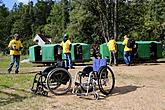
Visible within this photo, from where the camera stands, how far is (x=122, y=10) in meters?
46.3

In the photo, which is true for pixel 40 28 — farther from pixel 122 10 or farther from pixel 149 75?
pixel 149 75

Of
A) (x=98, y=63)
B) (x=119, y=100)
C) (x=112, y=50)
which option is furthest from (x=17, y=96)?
(x=112, y=50)

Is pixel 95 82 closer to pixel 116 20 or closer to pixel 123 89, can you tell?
pixel 123 89

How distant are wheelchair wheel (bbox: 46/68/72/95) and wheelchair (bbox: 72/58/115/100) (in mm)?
277

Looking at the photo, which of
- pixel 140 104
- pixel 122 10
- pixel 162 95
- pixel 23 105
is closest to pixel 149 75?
pixel 162 95

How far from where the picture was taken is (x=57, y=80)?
12.2m

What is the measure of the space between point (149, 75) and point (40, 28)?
11351 centimetres

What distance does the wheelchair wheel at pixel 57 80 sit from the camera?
39.6 ft

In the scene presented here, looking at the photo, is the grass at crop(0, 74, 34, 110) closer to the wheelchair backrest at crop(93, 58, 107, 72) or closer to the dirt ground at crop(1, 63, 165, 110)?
the dirt ground at crop(1, 63, 165, 110)

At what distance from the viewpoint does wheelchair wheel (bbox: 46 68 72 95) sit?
1208 cm

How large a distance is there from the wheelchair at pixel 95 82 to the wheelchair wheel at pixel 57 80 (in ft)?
0.91

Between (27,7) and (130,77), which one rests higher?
(27,7)

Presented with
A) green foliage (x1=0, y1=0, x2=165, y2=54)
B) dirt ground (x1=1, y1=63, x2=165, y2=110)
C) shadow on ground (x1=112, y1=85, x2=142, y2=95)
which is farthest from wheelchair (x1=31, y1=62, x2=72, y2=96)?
green foliage (x1=0, y1=0, x2=165, y2=54)

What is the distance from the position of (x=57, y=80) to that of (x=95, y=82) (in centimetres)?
109
